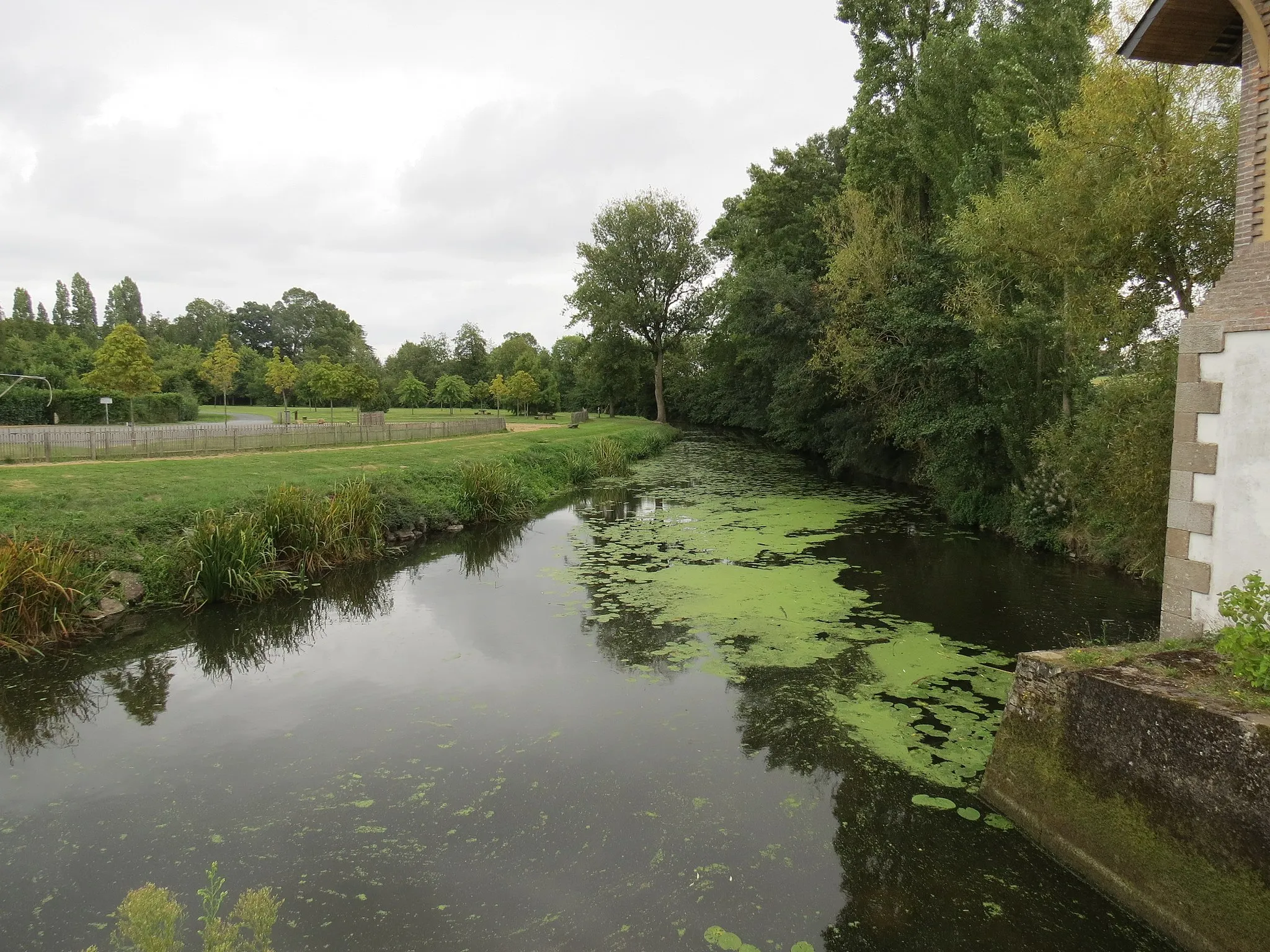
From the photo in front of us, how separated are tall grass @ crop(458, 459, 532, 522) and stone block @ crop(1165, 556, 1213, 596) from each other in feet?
44.2

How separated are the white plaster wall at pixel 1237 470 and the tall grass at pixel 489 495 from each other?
542 inches

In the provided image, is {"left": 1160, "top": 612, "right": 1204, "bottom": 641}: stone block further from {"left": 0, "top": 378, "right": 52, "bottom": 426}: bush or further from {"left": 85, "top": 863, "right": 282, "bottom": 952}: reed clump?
{"left": 0, "top": 378, "right": 52, "bottom": 426}: bush

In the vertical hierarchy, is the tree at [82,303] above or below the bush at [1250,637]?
above

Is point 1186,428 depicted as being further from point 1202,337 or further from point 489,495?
point 489,495

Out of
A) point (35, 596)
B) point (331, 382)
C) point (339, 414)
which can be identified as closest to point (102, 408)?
point (331, 382)

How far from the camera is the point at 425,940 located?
3953 millimetres

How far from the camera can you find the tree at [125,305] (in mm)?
86000

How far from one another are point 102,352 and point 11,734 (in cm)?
3427

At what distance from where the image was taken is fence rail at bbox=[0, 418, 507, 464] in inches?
631

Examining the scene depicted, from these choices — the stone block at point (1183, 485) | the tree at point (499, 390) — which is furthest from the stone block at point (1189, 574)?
the tree at point (499, 390)

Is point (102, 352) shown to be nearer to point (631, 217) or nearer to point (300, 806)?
point (631, 217)

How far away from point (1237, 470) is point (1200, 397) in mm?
632

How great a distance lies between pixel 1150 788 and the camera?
3.92m

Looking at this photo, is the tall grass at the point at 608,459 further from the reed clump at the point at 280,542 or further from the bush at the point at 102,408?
the bush at the point at 102,408
